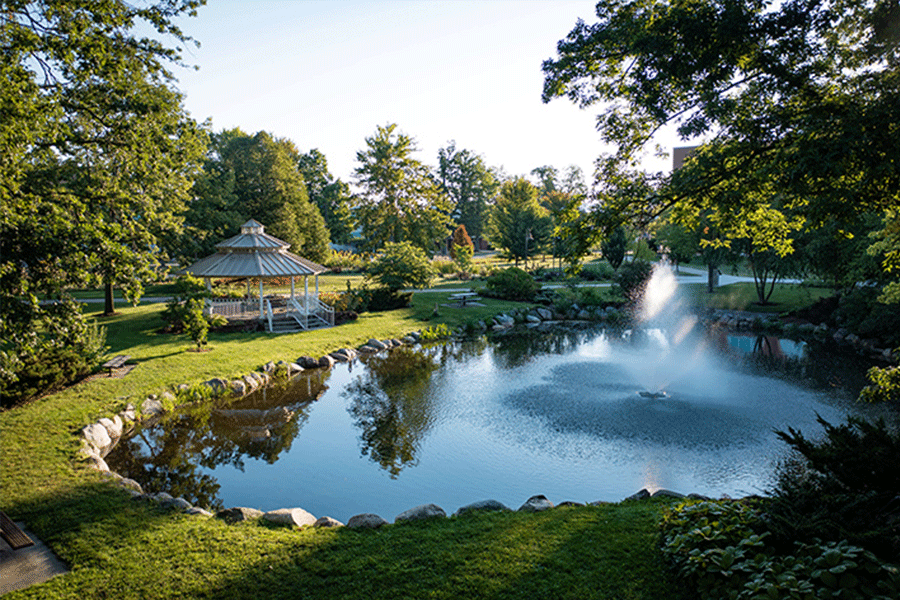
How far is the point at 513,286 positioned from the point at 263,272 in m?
14.1

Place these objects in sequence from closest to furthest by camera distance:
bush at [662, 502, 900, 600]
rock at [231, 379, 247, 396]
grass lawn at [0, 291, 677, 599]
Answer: bush at [662, 502, 900, 600] → grass lawn at [0, 291, 677, 599] → rock at [231, 379, 247, 396]

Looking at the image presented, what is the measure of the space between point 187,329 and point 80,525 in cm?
1058

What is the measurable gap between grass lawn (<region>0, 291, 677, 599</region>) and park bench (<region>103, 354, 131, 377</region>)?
204 inches

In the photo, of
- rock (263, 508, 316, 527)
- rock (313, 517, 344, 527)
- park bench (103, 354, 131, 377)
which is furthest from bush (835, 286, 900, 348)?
park bench (103, 354, 131, 377)

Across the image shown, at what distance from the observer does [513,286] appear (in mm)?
28750

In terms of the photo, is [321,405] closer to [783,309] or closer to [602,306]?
[602,306]

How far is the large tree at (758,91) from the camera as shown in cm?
544

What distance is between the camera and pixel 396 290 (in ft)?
82.7

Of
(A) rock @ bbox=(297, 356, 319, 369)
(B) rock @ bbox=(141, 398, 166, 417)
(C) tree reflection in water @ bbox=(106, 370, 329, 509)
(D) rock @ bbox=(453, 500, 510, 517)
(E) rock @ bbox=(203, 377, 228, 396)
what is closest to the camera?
(D) rock @ bbox=(453, 500, 510, 517)

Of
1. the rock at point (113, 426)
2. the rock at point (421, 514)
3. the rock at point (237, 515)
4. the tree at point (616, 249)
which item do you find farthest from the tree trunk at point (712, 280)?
the rock at point (113, 426)

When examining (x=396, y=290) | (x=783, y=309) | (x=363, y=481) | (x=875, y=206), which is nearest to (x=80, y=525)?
(x=363, y=481)

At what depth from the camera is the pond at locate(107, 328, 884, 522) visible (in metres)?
8.21

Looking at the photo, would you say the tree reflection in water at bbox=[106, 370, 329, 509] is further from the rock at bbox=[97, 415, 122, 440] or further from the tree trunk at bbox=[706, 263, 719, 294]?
the tree trunk at bbox=[706, 263, 719, 294]

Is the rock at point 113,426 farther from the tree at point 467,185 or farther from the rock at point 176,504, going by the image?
the tree at point 467,185
